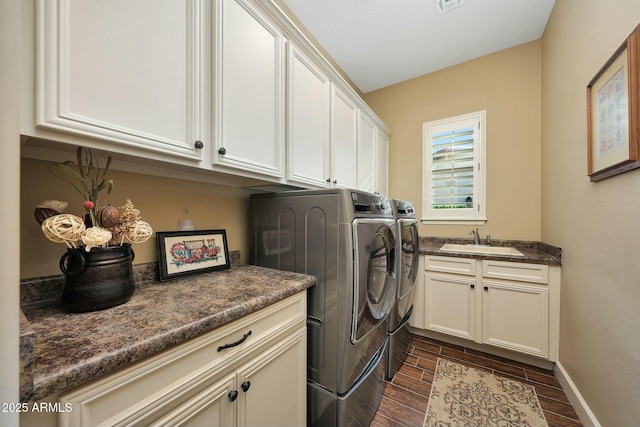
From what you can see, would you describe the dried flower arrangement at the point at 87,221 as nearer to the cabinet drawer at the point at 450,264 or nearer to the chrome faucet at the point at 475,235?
the cabinet drawer at the point at 450,264

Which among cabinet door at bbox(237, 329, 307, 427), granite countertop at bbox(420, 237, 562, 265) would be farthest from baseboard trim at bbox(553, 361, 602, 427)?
cabinet door at bbox(237, 329, 307, 427)

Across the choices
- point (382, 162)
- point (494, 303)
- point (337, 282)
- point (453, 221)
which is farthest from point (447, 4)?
point (494, 303)

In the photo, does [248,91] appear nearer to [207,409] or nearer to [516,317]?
[207,409]

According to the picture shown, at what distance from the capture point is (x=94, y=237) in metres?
0.72

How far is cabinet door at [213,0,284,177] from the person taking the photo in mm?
1034

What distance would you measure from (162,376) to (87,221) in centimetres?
57

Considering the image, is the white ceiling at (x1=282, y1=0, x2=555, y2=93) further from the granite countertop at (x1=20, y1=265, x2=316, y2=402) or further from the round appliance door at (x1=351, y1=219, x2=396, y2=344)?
the granite countertop at (x1=20, y1=265, x2=316, y2=402)

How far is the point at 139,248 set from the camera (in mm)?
1116

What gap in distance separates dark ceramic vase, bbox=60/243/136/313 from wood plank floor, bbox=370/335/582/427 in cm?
155

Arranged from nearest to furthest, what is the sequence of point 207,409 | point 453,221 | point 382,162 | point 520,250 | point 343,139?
1. point 207,409
2. point 343,139
3. point 520,250
4. point 453,221
5. point 382,162

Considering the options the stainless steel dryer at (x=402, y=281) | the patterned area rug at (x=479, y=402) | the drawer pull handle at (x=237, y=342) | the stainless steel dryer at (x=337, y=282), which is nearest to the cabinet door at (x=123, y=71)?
the stainless steel dryer at (x=337, y=282)

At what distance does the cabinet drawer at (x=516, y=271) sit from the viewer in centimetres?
185

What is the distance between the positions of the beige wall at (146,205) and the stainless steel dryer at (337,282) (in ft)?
0.87

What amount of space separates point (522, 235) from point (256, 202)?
263 cm
